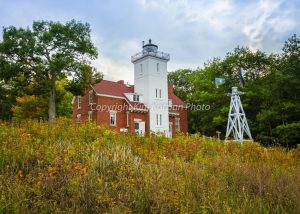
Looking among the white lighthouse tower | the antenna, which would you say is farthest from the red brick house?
the antenna

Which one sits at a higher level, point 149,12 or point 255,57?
point 255,57

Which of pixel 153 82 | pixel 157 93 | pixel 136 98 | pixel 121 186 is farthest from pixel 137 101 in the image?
pixel 121 186

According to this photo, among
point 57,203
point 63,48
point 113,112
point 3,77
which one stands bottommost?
point 57,203

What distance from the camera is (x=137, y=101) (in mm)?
40344

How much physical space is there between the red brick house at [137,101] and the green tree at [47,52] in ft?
22.6

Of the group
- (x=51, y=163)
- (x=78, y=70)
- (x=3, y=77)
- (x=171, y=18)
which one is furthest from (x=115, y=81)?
(x=51, y=163)

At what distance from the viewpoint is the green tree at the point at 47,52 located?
2834 centimetres

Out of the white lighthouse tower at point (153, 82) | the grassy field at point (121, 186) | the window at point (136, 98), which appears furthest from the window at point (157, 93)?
the grassy field at point (121, 186)

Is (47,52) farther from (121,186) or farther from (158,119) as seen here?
(121,186)

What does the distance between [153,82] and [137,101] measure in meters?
3.17

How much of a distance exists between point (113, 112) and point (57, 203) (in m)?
33.5

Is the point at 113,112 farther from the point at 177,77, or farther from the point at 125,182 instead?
the point at 125,182

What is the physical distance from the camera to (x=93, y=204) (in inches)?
173

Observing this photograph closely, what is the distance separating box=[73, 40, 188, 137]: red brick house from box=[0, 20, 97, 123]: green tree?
690 centimetres
